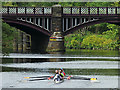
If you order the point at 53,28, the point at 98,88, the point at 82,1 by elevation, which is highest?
the point at 82,1

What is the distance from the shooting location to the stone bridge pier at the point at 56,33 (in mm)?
89444

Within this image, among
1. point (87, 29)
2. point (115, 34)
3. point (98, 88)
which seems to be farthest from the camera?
point (87, 29)

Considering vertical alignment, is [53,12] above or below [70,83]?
above

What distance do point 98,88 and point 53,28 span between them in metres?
58.5

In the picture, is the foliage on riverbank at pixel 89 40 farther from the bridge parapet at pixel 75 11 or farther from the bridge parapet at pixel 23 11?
the bridge parapet at pixel 23 11

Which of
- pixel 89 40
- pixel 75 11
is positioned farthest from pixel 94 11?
pixel 89 40

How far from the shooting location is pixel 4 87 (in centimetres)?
3369

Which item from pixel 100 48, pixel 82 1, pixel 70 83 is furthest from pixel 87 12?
pixel 70 83

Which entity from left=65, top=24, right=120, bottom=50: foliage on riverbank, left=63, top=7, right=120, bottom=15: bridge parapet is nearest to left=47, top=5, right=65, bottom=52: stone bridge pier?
left=63, top=7, right=120, bottom=15: bridge parapet

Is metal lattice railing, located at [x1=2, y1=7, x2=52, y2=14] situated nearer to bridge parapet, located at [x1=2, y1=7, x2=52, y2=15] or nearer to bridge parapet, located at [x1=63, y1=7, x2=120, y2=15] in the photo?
bridge parapet, located at [x1=2, y1=7, x2=52, y2=15]

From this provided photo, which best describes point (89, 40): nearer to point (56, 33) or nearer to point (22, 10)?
point (56, 33)

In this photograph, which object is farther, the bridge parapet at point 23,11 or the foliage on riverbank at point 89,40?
the foliage on riverbank at point 89,40

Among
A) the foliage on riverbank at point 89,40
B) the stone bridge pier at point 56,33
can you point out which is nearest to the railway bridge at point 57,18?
the stone bridge pier at point 56,33

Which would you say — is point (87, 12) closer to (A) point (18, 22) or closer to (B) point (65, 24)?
(B) point (65, 24)
